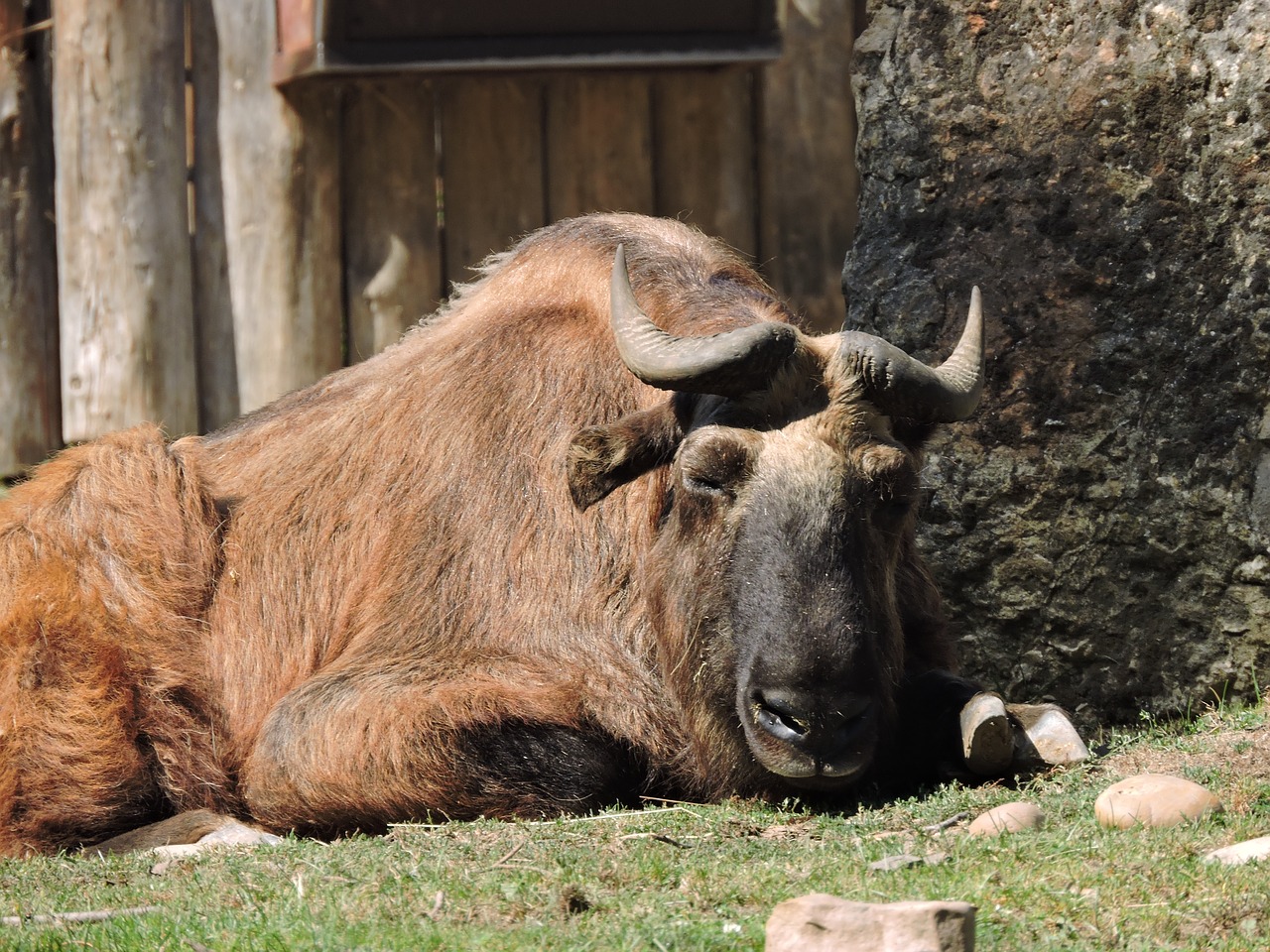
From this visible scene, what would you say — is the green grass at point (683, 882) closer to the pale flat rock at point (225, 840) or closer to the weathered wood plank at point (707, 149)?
the pale flat rock at point (225, 840)

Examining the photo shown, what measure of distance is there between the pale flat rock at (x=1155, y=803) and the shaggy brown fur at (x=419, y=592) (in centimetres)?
94

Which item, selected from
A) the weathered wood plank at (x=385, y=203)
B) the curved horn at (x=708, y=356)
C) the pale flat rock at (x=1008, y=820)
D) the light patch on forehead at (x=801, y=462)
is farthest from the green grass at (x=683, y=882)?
the weathered wood plank at (x=385, y=203)

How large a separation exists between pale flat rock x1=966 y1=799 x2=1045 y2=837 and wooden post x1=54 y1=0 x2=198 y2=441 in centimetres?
615

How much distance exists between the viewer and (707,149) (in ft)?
33.2

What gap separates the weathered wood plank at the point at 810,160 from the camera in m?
10.1

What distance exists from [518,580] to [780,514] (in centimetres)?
109

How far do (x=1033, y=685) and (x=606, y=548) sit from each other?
175cm

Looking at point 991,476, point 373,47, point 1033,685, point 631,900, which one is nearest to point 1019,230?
point 991,476

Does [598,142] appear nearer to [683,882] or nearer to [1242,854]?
[683,882]

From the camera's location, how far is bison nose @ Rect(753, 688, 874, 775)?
4.81 metres

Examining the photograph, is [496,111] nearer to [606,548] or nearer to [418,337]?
[418,337]

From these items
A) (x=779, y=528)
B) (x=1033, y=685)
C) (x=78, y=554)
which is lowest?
(x=1033, y=685)

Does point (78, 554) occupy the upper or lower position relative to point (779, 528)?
lower

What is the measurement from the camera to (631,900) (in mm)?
4027
